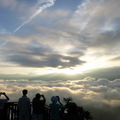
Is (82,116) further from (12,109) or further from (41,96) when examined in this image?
(12,109)

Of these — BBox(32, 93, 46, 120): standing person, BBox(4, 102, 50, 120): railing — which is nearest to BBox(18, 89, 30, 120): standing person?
BBox(32, 93, 46, 120): standing person

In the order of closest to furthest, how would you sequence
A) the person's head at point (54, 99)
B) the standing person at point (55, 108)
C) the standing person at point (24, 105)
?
the person's head at point (54, 99) < the standing person at point (55, 108) < the standing person at point (24, 105)

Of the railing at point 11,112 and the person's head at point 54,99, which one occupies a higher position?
the person's head at point 54,99

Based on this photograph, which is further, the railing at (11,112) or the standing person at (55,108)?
the railing at (11,112)

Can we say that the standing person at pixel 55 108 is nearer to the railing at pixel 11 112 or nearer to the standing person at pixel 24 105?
the standing person at pixel 24 105

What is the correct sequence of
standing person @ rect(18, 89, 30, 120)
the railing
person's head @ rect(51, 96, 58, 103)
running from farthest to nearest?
1. the railing
2. standing person @ rect(18, 89, 30, 120)
3. person's head @ rect(51, 96, 58, 103)

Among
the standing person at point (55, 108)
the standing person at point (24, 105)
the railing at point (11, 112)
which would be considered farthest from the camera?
the railing at point (11, 112)

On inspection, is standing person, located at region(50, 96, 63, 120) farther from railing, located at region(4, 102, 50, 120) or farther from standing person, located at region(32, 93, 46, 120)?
railing, located at region(4, 102, 50, 120)

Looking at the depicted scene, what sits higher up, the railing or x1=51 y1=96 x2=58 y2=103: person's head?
x1=51 y1=96 x2=58 y2=103: person's head

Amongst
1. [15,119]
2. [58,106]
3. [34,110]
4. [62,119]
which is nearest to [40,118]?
[34,110]

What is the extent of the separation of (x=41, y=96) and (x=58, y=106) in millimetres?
764

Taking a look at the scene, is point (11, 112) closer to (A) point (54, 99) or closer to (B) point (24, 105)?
(B) point (24, 105)

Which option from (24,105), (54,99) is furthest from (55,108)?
(24,105)


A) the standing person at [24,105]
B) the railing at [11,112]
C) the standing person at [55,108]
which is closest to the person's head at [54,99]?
the standing person at [55,108]
